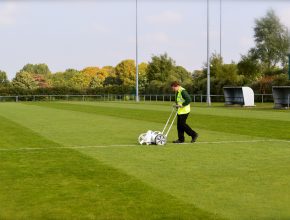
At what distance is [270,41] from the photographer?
8750 centimetres

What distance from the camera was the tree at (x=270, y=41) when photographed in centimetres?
8744

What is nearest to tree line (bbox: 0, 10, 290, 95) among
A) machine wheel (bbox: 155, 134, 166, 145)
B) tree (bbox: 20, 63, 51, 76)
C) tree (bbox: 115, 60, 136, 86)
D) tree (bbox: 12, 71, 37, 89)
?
tree (bbox: 12, 71, 37, 89)

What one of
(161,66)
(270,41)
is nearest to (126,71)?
(161,66)

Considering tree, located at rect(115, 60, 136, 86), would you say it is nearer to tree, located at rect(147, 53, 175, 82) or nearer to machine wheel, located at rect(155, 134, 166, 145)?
tree, located at rect(147, 53, 175, 82)

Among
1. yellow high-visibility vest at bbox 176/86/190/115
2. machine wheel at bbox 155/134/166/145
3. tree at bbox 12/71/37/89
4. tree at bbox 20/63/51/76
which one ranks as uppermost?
tree at bbox 20/63/51/76

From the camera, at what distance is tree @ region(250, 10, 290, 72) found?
87438 mm

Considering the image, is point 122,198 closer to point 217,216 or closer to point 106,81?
point 217,216

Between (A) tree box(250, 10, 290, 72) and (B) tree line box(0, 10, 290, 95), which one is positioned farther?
(A) tree box(250, 10, 290, 72)

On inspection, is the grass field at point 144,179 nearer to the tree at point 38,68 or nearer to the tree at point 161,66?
the tree at point 161,66

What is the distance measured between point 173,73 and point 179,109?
7716 cm

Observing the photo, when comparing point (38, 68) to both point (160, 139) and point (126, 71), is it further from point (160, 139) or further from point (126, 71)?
point (160, 139)

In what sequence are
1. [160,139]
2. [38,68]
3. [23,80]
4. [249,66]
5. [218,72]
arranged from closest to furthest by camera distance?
[160,139], [218,72], [249,66], [23,80], [38,68]

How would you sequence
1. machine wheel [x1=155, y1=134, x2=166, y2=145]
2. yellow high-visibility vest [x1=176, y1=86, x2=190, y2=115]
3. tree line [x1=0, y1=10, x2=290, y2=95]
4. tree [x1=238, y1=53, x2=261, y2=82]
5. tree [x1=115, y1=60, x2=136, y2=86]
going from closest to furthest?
1. machine wheel [x1=155, y1=134, x2=166, y2=145]
2. yellow high-visibility vest [x1=176, y1=86, x2=190, y2=115]
3. tree line [x1=0, y1=10, x2=290, y2=95]
4. tree [x1=238, y1=53, x2=261, y2=82]
5. tree [x1=115, y1=60, x2=136, y2=86]

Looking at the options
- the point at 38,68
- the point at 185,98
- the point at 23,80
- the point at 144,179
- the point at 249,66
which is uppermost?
the point at 38,68
